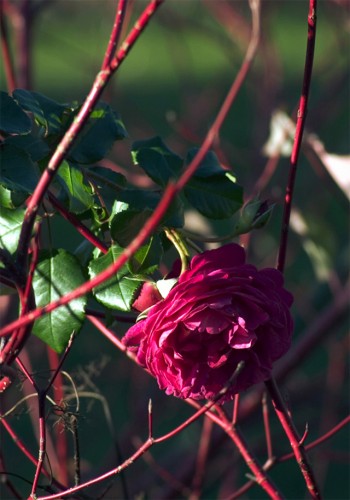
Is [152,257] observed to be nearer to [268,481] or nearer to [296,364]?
[268,481]

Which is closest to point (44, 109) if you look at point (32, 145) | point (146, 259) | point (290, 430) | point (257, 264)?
point (32, 145)

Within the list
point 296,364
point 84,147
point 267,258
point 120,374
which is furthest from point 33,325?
point 120,374

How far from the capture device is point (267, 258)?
1.91m

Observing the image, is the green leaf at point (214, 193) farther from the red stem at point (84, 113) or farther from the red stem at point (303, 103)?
the red stem at point (84, 113)

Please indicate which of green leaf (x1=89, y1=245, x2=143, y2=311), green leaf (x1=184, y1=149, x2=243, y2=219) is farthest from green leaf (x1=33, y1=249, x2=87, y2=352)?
green leaf (x1=184, y1=149, x2=243, y2=219)

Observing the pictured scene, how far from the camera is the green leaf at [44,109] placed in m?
0.58

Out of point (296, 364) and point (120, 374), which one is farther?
point (120, 374)

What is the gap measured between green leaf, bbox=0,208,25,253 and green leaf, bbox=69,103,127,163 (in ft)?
0.22

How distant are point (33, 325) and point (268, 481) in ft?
0.80

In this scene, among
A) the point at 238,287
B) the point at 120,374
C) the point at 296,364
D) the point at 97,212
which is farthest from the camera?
the point at 120,374

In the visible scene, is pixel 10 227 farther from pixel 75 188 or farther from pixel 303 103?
pixel 303 103

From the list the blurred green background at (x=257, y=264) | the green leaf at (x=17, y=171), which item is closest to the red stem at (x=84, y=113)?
the green leaf at (x=17, y=171)

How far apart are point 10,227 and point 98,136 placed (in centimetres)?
11

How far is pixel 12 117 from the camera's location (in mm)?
565
